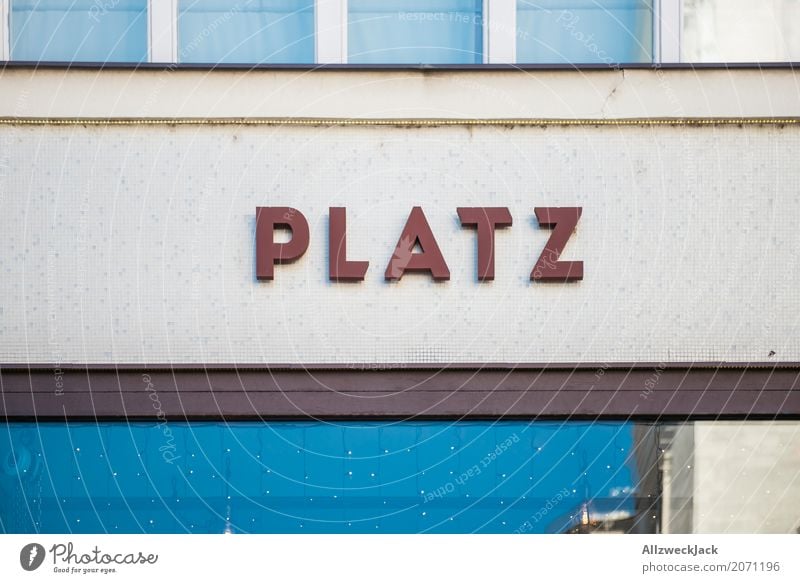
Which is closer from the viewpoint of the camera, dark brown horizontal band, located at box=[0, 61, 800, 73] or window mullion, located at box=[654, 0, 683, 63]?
dark brown horizontal band, located at box=[0, 61, 800, 73]

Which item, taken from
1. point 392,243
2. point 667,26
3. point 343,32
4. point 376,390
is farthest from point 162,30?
point 667,26

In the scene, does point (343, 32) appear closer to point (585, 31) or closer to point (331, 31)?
point (331, 31)

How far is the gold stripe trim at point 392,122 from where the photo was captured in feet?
28.4

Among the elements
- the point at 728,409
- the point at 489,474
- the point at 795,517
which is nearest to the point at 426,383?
the point at 489,474

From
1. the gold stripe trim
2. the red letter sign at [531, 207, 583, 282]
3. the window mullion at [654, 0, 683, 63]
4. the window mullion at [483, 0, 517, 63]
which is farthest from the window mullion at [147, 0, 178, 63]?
the window mullion at [654, 0, 683, 63]

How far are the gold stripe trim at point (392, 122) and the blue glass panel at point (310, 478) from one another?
1.91 metres

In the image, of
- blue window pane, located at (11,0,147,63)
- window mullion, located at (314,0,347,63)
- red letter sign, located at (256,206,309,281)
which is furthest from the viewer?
blue window pane, located at (11,0,147,63)

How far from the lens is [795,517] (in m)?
8.64

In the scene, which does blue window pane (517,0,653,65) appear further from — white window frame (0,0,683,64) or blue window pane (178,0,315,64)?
blue window pane (178,0,315,64)

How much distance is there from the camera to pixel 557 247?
A: 8594mm

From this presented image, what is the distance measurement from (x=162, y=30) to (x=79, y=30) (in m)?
0.56

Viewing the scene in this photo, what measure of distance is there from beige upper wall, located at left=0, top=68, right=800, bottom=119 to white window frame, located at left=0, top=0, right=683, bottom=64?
201 millimetres

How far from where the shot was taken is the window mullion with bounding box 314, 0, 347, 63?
879cm

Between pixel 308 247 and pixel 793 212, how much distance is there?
10.1 ft
